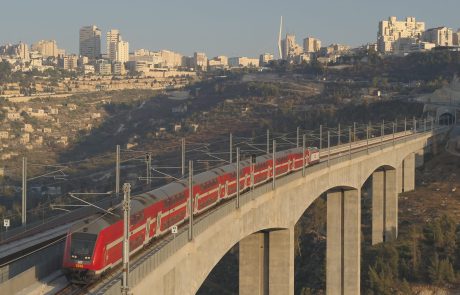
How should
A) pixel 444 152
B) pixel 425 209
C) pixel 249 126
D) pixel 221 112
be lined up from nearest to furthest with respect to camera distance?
1. pixel 425 209
2. pixel 444 152
3. pixel 249 126
4. pixel 221 112

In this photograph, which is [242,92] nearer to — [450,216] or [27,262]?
[450,216]

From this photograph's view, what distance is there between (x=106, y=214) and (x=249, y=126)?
107581 millimetres

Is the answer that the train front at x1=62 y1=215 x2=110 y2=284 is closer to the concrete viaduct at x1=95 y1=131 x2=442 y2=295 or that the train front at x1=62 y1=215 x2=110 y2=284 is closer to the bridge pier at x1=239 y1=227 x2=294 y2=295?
the concrete viaduct at x1=95 y1=131 x2=442 y2=295

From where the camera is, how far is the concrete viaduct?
1077 inches

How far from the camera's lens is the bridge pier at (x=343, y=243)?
60094mm

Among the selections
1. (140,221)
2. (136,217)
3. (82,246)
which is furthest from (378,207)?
(82,246)

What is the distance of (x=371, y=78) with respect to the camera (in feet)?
579

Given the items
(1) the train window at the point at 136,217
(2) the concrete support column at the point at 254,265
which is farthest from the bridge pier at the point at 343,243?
(1) the train window at the point at 136,217

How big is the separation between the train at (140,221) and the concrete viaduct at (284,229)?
158 cm

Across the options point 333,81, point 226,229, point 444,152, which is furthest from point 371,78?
point 226,229

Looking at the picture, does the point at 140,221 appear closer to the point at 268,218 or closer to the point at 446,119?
the point at 268,218

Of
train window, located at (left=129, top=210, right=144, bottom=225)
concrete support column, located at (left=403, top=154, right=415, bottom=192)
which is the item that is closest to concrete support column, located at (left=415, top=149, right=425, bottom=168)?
concrete support column, located at (left=403, top=154, right=415, bottom=192)

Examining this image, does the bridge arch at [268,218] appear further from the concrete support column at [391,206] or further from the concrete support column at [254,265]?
the concrete support column at [254,265]

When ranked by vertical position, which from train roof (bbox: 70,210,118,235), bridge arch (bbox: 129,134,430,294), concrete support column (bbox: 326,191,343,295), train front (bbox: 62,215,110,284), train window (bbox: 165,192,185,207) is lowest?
concrete support column (bbox: 326,191,343,295)
